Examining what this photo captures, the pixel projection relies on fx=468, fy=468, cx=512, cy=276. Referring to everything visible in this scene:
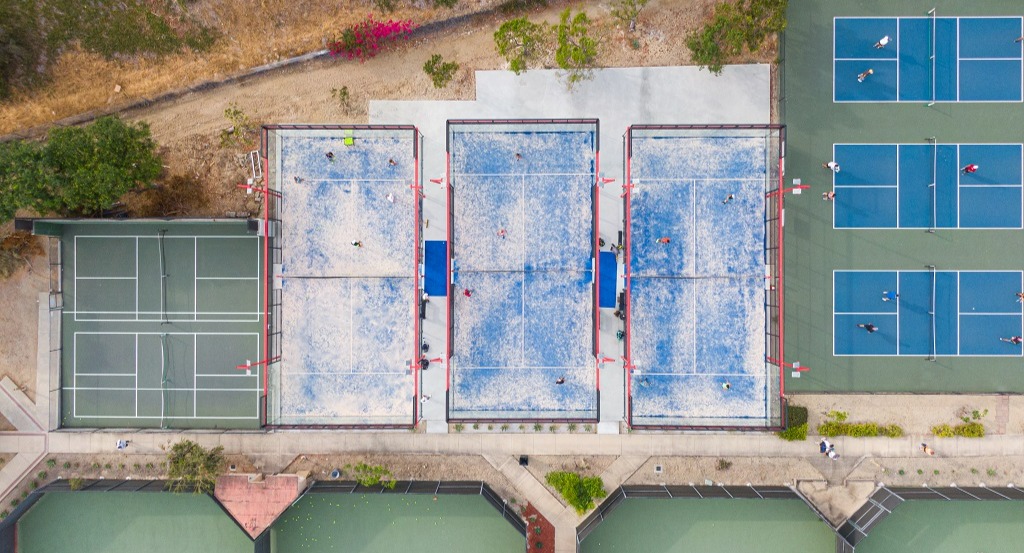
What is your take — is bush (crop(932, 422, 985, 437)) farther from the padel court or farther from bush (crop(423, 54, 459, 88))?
bush (crop(423, 54, 459, 88))

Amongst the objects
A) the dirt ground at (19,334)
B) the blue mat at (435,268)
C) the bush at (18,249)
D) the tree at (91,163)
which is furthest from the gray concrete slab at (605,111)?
the dirt ground at (19,334)

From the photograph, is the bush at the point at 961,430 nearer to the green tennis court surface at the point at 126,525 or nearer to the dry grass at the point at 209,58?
the dry grass at the point at 209,58

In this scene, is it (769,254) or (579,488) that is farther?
(579,488)

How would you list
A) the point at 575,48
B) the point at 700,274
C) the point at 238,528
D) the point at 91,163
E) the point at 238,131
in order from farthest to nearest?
the point at 238,528, the point at 238,131, the point at 700,274, the point at 575,48, the point at 91,163

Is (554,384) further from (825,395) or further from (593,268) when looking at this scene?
(825,395)

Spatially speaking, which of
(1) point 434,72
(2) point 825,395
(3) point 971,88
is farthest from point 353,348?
(3) point 971,88

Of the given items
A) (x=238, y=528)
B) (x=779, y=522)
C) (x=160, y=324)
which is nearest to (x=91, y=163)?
(x=160, y=324)

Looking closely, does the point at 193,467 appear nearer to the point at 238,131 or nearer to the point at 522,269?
the point at 238,131

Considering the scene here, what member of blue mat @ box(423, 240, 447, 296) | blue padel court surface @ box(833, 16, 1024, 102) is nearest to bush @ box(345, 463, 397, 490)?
blue mat @ box(423, 240, 447, 296)
